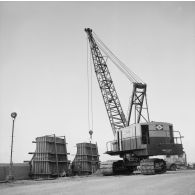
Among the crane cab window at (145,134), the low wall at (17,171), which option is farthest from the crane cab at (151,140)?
the low wall at (17,171)

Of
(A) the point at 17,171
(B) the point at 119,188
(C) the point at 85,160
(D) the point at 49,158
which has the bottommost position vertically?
(B) the point at 119,188

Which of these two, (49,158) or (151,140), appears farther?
(49,158)

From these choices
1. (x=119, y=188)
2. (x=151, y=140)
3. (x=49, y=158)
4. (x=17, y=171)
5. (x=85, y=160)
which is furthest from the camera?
(x=85, y=160)

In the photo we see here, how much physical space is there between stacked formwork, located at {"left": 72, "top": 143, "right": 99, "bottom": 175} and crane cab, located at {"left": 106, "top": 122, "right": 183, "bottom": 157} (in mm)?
6250

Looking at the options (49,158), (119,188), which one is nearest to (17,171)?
(49,158)

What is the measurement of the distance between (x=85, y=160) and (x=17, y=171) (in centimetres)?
765

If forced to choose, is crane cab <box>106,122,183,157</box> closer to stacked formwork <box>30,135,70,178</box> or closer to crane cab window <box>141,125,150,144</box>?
crane cab window <box>141,125,150,144</box>

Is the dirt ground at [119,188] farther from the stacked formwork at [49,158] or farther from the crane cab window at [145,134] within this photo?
the stacked formwork at [49,158]

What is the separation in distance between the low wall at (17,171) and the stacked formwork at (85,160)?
5.63 metres

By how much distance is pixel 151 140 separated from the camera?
19922 millimetres

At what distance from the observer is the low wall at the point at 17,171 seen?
2060 centimetres

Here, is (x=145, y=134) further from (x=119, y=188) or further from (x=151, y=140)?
(x=119, y=188)

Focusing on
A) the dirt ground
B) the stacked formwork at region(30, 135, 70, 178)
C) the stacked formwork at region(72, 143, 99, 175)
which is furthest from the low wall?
the dirt ground

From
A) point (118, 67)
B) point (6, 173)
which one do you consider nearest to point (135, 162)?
point (6, 173)
